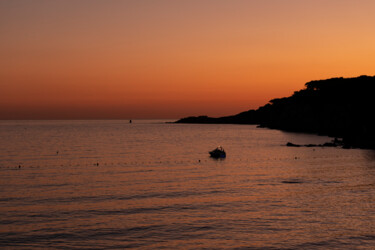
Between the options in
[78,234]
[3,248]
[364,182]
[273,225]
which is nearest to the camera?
[3,248]

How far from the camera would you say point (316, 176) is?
180 ft

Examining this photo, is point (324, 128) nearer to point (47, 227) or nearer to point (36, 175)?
point (36, 175)

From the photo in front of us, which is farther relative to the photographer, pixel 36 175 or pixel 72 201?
pixel 36 175

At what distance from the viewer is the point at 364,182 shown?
159 ft

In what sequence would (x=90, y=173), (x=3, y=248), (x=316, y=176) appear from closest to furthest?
(x=3, y=248), (x=316, y=176), (x=90, y=173)

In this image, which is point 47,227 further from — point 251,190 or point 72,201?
point 251,190

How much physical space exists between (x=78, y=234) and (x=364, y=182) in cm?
3603

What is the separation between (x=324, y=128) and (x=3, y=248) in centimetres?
18204

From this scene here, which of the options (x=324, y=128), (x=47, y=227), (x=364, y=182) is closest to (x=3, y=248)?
(x=47, y=227)

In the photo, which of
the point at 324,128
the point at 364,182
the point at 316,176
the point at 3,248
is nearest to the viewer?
the point at 3,248

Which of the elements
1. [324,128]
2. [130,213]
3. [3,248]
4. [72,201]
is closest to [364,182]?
[130,213]

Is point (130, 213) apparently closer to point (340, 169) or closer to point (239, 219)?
point (239, 219)

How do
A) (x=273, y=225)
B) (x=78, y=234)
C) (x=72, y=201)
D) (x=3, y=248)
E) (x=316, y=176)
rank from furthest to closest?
(x=316, y=176) < (x=72, y=201) < (x=273, y=225) < (x=78, y=234) < (x=3, y=248)

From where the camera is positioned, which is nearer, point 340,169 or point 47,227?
point 47,227
